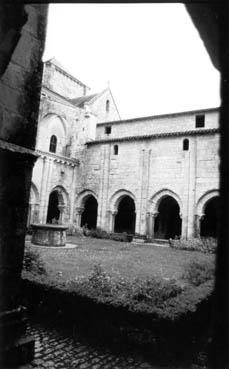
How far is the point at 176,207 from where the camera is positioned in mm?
24750

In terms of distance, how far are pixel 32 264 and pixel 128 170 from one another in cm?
1680

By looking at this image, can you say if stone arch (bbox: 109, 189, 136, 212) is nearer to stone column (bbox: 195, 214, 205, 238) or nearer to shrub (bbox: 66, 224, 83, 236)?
shrub (bbox: 66, 224, 83, 236)

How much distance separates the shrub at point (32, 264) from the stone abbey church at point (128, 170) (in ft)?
47.6

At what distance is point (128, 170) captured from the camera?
22828mm

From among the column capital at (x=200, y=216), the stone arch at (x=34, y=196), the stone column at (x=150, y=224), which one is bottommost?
the stone column at (x=150, y=224)

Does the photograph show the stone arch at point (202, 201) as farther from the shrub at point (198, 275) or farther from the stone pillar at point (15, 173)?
the stone pillar at point (15, 173)

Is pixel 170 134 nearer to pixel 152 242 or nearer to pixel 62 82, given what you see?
pixel 152 242

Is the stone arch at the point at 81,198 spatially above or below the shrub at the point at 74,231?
above

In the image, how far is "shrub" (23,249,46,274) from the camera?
6384mm

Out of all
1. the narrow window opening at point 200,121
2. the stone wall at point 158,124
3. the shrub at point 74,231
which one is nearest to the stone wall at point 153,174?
the shrub at point 74,231

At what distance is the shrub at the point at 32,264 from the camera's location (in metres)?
6.38

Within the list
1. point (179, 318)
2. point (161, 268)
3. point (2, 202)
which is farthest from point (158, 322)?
point (161, 268)

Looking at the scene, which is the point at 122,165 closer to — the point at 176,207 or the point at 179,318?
the point at 176,207

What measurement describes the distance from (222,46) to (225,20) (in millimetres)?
82
